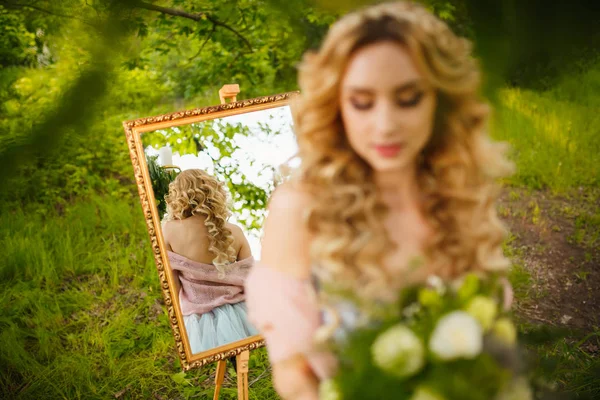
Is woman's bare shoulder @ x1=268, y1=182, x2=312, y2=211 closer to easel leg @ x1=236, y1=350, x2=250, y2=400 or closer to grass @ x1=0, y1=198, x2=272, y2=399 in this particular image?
easel leg @ x1=236, y1=350, x2=250, y2=400

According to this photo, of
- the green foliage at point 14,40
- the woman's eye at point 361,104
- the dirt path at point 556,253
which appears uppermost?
the green foliage at point 14,40

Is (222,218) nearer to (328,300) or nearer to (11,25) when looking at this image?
(328,300)

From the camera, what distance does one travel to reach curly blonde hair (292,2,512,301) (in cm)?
93

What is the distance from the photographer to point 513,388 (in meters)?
0.89

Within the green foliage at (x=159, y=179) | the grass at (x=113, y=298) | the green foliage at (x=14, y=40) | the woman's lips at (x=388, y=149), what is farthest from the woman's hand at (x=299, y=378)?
the green foliage at (x=14, y=40)

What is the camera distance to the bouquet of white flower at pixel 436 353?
829 mm

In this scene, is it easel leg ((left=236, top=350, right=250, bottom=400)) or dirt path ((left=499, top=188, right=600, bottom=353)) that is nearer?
easel leg ((left=236, top=350, right=250, bottom=400))

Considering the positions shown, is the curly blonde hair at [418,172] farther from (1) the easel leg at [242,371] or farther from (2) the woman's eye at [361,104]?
(1) the easel leg at [242,371]

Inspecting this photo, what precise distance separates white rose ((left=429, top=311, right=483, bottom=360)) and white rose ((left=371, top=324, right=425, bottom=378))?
3 centimetres

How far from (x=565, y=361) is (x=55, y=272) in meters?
2.69

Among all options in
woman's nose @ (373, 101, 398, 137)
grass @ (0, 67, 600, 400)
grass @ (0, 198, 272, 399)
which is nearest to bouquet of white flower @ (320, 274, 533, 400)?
woman's nose @ (373, 101, 398, 137)

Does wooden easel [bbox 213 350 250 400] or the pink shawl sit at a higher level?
the pink shawl

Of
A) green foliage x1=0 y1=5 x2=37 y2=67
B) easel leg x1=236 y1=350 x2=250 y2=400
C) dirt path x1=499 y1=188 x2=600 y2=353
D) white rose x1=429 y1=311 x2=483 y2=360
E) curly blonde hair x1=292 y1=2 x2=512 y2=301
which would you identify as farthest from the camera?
green foliage x1=0 y1=5 x2=37 y2=67

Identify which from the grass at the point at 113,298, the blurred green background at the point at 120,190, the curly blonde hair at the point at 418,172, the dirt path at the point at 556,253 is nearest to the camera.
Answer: the curly blonde hair at the point at 418,172
